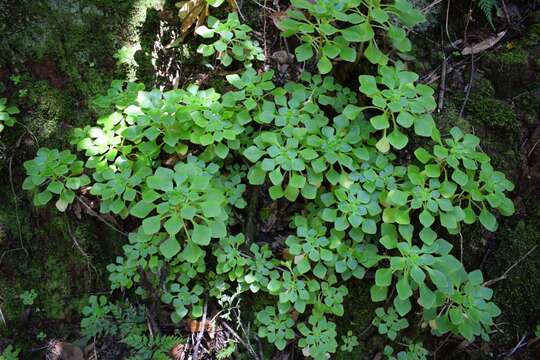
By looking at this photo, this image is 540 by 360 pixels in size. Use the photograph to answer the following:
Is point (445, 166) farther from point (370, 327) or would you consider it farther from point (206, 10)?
point (206, 10)

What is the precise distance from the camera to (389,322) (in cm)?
245

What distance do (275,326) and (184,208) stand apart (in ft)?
2.94

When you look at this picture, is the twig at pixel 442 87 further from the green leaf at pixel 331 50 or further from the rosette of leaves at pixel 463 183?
the green leaf at pixel 331 50

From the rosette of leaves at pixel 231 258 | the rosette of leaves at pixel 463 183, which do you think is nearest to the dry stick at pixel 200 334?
the rosette of leaves at pixel 231 258

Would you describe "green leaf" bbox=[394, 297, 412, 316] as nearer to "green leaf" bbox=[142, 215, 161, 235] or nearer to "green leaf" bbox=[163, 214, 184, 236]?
"green leaf" bbox=[163, 214, 184, 236]

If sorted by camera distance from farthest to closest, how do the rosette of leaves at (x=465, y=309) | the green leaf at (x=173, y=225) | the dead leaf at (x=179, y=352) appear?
1. the dead leaf at (x=179, y=352)
2. the rosette of leaves at (x=465, y=309)
3. the green leaf at (x=173, y=225)

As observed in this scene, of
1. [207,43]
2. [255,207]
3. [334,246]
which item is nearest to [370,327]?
[334,246]

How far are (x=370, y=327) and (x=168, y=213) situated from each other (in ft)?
4.72

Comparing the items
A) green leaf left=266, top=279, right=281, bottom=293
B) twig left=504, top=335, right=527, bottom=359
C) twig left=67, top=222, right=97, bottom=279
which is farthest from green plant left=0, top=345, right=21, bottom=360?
twig left=504, top=335, right=527, bottom=359

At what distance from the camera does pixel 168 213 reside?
2.22 meters

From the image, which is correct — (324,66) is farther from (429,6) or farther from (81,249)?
(81,249)

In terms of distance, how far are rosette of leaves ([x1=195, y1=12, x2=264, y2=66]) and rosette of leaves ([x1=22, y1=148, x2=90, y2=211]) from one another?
1.11m

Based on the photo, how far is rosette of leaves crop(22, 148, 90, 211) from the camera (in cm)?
245

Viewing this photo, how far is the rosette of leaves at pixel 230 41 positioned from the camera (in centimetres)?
272
